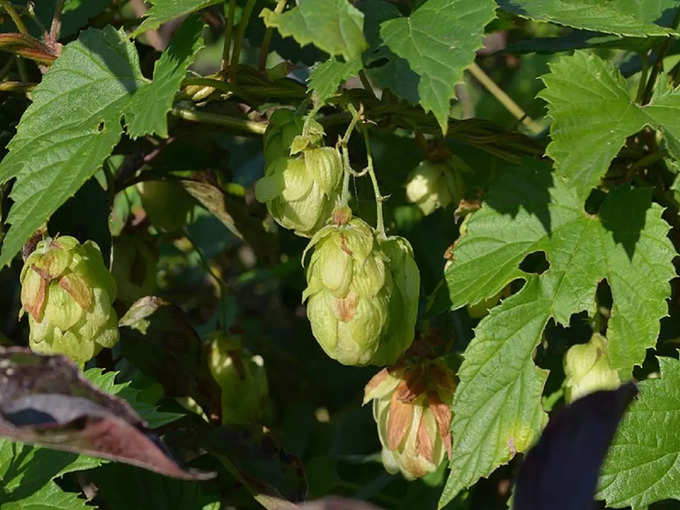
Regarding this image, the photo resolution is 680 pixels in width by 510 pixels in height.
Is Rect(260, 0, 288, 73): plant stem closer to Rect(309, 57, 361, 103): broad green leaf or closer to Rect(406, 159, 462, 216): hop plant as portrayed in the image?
Rect(309, 57, 361, 103): broad green leaf

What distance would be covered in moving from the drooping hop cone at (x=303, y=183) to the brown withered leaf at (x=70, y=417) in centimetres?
46

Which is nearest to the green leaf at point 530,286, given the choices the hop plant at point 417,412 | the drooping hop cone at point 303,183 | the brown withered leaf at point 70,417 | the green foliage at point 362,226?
the green foliage at point 362,226

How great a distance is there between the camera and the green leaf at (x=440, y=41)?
3.85 feet

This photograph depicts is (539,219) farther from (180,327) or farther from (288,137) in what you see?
(180,327)

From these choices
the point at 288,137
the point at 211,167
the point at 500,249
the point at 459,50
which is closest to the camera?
the point at 459,50

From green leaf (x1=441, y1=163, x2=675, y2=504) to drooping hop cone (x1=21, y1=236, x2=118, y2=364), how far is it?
466 millimetres

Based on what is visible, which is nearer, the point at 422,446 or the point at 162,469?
the point at 162,469

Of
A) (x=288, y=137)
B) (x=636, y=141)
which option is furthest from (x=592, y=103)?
(x=288, y=137)

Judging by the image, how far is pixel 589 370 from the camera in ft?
4.71

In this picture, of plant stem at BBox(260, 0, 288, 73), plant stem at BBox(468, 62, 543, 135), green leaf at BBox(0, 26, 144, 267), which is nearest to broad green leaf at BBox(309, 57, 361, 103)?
plant stem at BBox(260, 0, 288, 73)

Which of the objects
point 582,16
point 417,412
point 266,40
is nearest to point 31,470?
point 417,412

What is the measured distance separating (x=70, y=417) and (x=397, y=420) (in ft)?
2.35

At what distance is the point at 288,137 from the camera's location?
1.33 m

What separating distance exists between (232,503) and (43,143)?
665 millimetres
